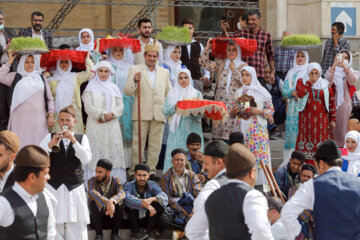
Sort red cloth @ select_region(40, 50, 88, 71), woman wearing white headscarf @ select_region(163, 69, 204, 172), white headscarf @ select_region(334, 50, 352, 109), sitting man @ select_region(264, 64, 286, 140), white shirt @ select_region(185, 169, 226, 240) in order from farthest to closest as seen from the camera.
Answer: sitting man @ select_region(264, 64, 286, 140)
white headscarf @ select_region(334, 50, 352, 109)
red cloth @ select_region(40, 50, 88, 71)
woman wearing white headscarf @ select_region(163, 69, 204, 172)
white shirt @ select_region(185, 169, 226, 240)

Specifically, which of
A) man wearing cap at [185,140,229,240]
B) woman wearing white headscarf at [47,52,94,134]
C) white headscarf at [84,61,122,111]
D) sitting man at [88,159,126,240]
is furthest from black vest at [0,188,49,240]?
woman wearing white headscarf at [47,52,94,134]

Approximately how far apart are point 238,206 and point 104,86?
561 centimetres

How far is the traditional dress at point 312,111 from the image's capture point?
1061cm

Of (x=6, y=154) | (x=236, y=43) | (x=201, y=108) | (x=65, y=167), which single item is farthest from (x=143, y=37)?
(x=6, y=154)

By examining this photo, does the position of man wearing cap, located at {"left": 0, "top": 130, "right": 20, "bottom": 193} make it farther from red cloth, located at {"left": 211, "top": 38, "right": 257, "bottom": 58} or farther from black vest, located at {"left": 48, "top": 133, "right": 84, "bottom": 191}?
red cloth, located at {"left": 211, "top": 38, "right": 257, "bottom": 58}

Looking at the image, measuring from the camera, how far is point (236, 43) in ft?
35.7

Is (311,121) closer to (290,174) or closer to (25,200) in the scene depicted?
(290,174)

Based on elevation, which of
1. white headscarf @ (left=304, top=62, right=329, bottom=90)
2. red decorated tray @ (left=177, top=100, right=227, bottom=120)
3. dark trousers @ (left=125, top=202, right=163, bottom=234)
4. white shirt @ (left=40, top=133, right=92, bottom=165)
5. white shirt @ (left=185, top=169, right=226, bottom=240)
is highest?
white headscarf @ (left=304, top=62, right=329, bottom=90)

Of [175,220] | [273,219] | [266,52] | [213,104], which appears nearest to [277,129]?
[266,52]

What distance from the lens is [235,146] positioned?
4984 millimetres

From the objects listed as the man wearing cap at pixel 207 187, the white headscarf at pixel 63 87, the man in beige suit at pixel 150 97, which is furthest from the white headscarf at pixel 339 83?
the man wearing cap at pixel 207 187

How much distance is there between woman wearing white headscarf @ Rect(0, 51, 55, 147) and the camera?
9938mm

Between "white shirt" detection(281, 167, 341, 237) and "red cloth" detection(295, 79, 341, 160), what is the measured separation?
510 cm

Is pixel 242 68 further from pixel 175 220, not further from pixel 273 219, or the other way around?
pixel 273 219
